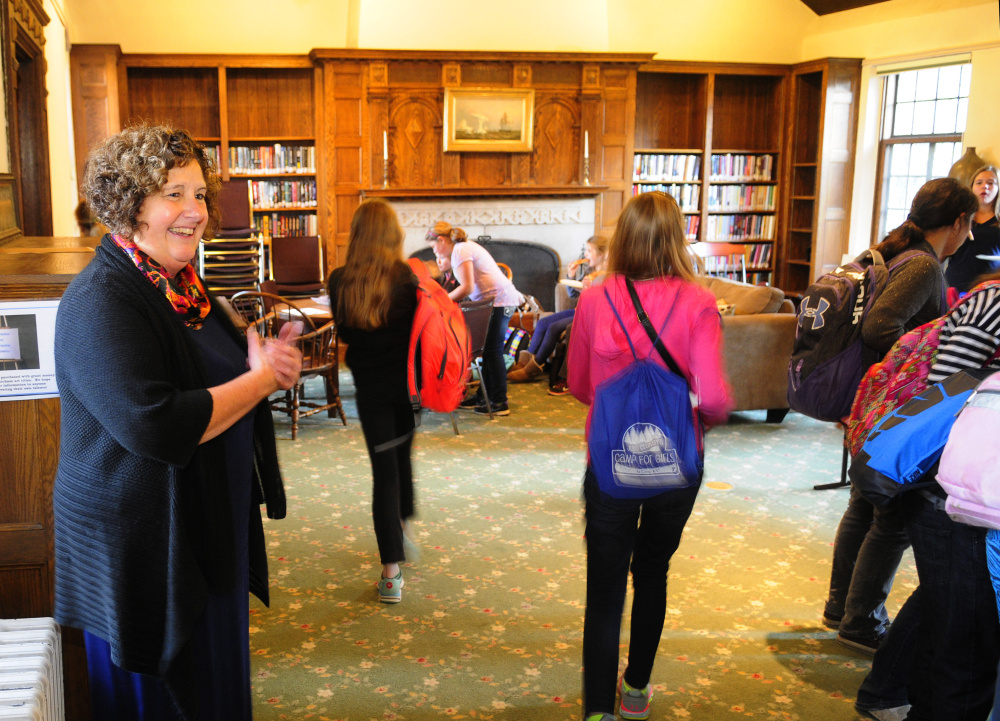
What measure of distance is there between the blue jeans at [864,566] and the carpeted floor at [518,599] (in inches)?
4.9

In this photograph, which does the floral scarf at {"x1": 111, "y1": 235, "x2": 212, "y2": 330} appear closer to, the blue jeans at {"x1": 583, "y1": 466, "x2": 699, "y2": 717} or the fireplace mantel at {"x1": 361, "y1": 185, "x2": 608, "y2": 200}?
the blue jeans at {"x1": 583, "y1": 466, "x2": 699, "y2": 717}

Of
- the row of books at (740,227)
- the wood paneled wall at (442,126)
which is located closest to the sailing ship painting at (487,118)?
the wood paneled wall at (442,126)

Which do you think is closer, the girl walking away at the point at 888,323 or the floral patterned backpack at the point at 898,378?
the floral patterned backpack at the point at 898,378

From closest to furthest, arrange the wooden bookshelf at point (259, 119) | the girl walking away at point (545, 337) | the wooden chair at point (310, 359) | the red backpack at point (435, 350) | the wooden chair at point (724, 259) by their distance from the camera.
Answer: the red backpack at point (435, 350) → the wooden chair at point (310, 359) → the girl walking away at point (545, 337) → the wooden bookshelf at point (259, 119) → the wooden chair at point (724, 259)

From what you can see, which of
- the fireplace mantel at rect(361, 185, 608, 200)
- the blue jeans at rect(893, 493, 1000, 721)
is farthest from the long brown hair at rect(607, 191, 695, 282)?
the fireplace mantel at rect(361, 185, 608, 200)

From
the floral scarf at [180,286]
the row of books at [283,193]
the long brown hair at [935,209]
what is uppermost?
the row of books at [283,193]

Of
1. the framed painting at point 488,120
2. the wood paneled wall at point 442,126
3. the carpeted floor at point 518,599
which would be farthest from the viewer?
the framed painting at point 488,120

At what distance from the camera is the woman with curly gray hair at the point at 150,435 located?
149cm

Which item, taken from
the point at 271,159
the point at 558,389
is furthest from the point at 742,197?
the point at 271,159

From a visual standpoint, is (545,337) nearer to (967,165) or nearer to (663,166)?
(663,166)

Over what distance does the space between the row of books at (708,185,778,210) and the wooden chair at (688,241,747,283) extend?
57cm

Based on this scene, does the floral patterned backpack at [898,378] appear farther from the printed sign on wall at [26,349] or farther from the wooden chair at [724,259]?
the wooden chair at [724,259]

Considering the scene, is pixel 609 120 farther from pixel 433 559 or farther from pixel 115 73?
pixel 433 559

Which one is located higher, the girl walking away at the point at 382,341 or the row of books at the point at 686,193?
the row of books at the point at 686,193
